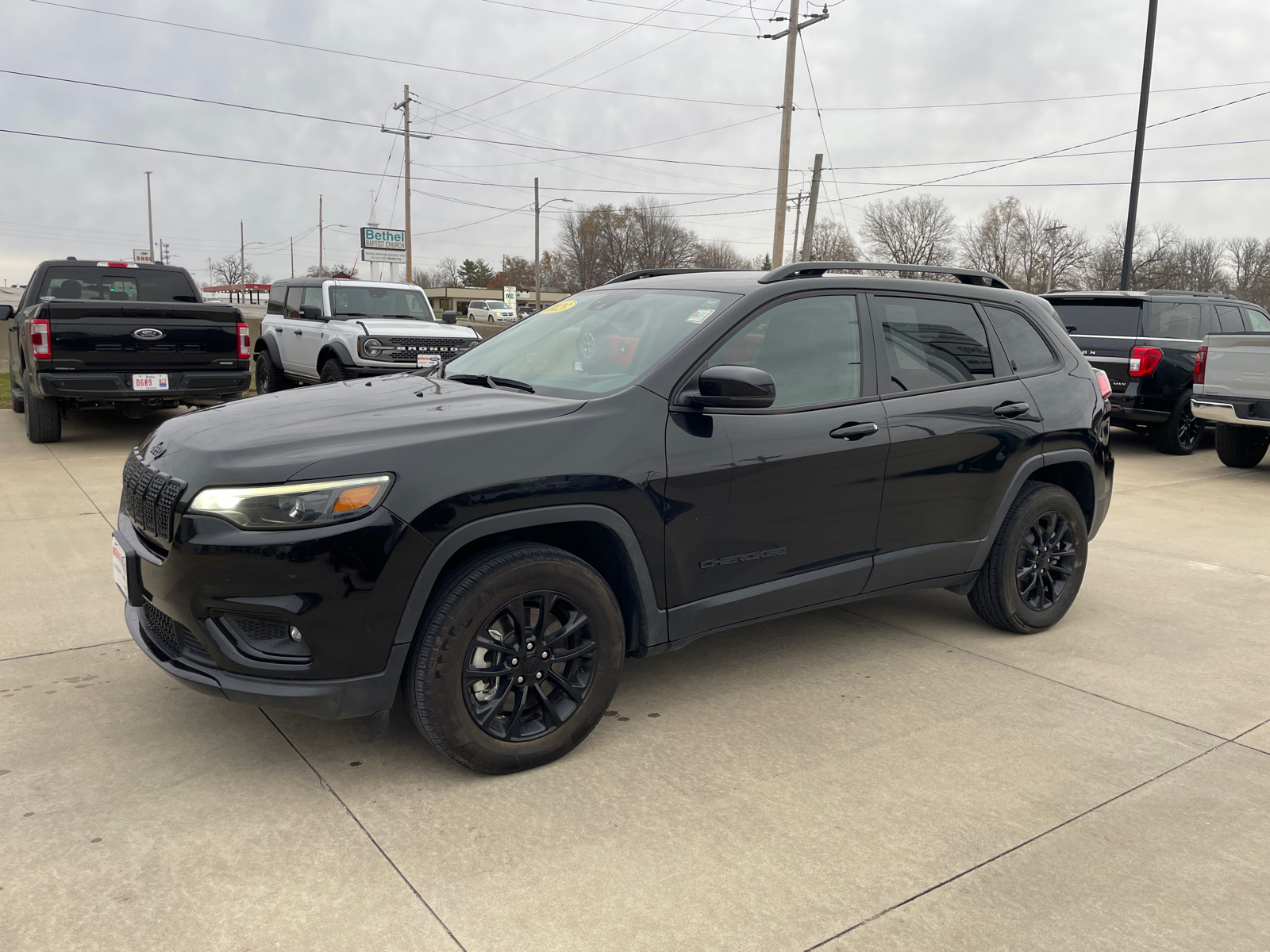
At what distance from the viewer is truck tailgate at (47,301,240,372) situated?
895 cm

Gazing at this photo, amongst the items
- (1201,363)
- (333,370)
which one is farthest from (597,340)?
(333,370)

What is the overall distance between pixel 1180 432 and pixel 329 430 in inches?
455

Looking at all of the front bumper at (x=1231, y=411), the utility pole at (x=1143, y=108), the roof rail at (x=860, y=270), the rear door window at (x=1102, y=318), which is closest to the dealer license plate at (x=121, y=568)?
the roof rail at (x=860, y=270)

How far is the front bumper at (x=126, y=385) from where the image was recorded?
8.98 meters

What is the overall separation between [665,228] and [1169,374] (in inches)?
2413

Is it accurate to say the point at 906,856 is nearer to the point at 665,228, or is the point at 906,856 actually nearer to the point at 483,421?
the point at 483,421

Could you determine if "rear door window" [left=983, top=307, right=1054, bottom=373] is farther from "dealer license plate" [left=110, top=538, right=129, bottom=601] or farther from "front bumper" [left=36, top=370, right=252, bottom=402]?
"front bumper" [left=36, top=370, right=252, bottom=402]

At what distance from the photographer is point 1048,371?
474 cm

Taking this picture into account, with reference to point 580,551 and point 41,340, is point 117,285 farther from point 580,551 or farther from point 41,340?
point 580,551

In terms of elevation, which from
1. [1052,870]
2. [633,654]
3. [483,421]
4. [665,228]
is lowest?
[1052,870]

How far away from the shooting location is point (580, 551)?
3377 mm

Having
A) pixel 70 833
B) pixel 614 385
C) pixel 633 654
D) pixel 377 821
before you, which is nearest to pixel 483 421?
pixel 614 385

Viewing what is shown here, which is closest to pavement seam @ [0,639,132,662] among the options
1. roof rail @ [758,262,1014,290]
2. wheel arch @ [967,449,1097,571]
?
roof rail @ [758,262,1014,290]

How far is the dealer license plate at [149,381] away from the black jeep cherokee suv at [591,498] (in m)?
6.19
